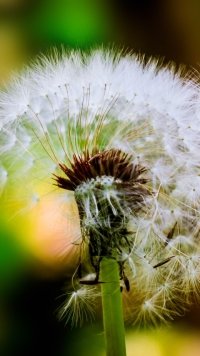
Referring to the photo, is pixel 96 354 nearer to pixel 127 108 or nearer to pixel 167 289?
pixel 167 289

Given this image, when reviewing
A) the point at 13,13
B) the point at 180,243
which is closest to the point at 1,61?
the point at 13,13

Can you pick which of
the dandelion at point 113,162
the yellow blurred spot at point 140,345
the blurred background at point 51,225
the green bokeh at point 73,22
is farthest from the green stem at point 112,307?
the green bokeh at point 73,22

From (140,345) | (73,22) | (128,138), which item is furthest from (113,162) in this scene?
(73,22)

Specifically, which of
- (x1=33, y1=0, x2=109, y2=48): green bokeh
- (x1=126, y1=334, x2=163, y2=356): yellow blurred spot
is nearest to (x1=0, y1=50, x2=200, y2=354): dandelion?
(x1=126, y1=334, x2=163, y2=356): yellow blurred spot

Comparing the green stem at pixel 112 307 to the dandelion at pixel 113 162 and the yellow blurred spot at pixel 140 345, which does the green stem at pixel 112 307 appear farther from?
the yellow blurred spot at pixel 140 345

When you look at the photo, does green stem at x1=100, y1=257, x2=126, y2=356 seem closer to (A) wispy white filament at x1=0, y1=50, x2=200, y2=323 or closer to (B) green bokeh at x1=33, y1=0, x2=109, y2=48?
(A) wispy white filament at x1=0, y1=50, x2=200, y2=323

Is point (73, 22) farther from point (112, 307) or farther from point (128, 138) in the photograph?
point (112, 307)
